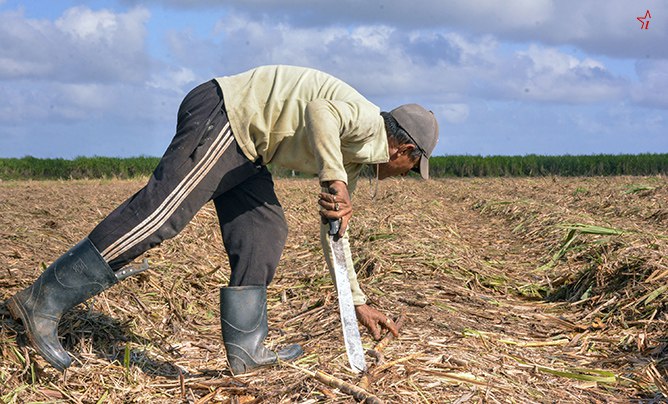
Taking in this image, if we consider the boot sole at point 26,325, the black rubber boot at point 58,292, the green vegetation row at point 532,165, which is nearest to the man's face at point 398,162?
the black rubber boot at point 58,292

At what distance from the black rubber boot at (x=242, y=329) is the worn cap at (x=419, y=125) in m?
1.04

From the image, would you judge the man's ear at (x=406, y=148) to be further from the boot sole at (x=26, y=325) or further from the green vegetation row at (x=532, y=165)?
the green vegetation row at (x=532, y=165)

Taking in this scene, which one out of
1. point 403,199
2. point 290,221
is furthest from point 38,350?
point 403,199

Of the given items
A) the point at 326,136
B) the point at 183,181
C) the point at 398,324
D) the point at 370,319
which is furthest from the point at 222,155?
the point at 398,324

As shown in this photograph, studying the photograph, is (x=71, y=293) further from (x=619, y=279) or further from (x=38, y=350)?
(x=619, y=279)

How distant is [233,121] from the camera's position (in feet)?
11.0

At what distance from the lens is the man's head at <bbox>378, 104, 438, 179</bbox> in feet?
11.1

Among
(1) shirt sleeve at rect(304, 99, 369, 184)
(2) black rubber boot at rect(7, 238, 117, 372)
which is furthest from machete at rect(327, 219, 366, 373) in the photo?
(2) black rubber boot at rect(7, 238, 117, 372)

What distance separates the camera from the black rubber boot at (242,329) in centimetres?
366

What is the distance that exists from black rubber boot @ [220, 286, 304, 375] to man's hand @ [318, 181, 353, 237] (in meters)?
0.80

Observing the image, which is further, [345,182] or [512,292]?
[512,292]

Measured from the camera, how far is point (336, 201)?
3.05 m

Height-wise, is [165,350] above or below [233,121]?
below

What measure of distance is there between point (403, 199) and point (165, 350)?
9665 millimetres
